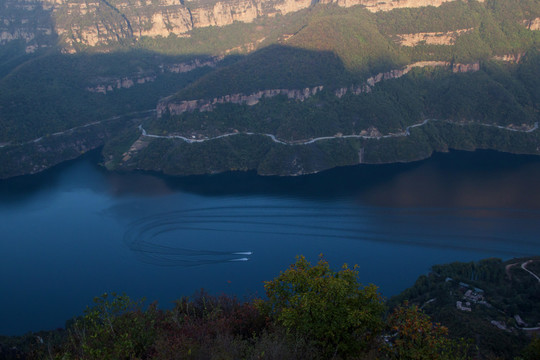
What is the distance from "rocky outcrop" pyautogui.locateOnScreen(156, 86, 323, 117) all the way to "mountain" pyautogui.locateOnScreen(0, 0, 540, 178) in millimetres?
170

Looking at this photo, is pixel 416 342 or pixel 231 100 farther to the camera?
pixel 231 100

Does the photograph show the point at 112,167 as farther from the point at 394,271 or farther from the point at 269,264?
the point at 394,271

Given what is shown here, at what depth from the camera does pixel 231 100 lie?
66.3 m

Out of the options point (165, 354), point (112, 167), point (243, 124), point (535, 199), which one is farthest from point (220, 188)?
point (165, 354)

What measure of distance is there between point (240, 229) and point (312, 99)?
106 feet

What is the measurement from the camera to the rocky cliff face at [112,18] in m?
95.9

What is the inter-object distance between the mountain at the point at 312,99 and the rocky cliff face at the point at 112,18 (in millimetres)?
2599

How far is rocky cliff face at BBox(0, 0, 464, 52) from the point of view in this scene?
95875 mm

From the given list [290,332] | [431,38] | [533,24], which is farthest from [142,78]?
→ [290,332]

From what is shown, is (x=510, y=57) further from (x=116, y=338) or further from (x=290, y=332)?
(x=116, y=338)

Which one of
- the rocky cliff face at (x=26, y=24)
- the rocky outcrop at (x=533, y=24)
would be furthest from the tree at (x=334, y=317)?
the rocky cliff face at (x=26, y=24)

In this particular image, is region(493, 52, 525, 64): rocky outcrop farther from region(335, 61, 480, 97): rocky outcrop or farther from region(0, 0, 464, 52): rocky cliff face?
region(0, 0, 464, 52): rocky cliff face

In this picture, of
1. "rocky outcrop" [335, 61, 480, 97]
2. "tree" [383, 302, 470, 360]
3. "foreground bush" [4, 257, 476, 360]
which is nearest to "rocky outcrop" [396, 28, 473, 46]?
"rocky outcrop" [335, 61, 480, 97]

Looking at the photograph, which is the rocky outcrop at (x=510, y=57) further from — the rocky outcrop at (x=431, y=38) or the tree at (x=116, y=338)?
the tree at (x=116, y=338)
